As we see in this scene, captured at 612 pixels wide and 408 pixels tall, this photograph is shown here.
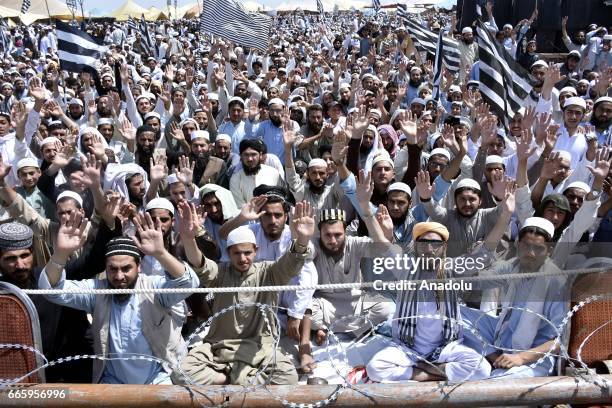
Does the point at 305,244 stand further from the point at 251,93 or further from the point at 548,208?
the point at 251,93

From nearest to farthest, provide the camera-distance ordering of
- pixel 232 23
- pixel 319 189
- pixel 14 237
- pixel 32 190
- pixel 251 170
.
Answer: pixel 14 237
pixel 32 190
pixel 319 189
pixel 251 170
pixel 232 23

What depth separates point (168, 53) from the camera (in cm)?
1814

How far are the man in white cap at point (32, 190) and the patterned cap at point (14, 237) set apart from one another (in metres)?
2.07

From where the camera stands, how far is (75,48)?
907cm

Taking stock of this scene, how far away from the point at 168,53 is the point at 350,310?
49.5 ft

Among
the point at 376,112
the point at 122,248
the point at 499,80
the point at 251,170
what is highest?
the point at 499,80

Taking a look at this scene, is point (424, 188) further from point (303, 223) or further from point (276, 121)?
point (276, 121)

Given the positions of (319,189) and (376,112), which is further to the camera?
(376,112)

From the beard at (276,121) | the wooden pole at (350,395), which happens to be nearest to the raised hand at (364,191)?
the wooden pole at (350,395)

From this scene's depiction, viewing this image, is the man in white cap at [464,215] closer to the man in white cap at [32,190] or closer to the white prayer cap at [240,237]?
the white prayer cap at [240,237]

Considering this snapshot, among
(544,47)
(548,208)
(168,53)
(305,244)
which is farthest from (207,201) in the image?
(544,47)

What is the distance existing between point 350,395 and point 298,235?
1.25m

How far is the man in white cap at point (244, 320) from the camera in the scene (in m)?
3.42

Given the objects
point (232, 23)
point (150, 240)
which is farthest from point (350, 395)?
point (232, 23)
